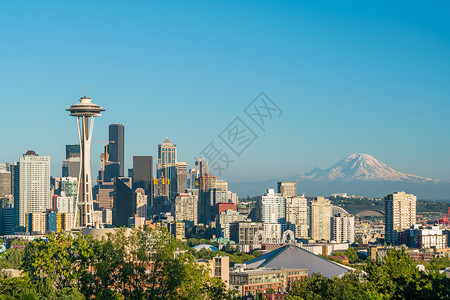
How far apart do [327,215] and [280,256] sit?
261ft

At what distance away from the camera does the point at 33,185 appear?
563ft

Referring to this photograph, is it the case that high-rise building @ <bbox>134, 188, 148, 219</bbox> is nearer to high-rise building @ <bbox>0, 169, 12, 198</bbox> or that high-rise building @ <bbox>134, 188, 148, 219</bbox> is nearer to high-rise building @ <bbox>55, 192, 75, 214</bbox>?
high-rise building @ <bbox>55, 192, 75, 214</bbox>

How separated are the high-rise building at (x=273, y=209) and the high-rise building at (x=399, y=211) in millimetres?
26031

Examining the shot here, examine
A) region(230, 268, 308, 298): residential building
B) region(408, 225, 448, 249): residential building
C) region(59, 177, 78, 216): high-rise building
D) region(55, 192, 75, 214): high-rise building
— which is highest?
region(59, 177, 78, 216): high-rise building

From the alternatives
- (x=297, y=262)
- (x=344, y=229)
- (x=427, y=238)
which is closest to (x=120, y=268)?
(x=297, y=262)

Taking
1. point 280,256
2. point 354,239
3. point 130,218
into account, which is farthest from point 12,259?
point 354,239

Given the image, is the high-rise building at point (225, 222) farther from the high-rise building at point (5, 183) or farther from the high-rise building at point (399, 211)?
the high-rise building at point (5, 183)

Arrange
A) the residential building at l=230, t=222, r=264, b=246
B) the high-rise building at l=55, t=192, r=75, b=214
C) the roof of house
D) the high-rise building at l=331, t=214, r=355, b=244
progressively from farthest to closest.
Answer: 1. the high-rise building at l=55, t=192, r=75, b=214
2. the high-rise building at l=331, t=214, r=355, b=244
3. the residential building at l=230, t=222, r=264, b=246
4. the roof of house

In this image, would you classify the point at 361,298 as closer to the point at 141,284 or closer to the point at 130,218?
the point at 141,284

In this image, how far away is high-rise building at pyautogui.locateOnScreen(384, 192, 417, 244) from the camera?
5915 inches

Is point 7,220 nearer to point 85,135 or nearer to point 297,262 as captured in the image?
point 85,135

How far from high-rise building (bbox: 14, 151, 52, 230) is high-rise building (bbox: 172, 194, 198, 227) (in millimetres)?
26534

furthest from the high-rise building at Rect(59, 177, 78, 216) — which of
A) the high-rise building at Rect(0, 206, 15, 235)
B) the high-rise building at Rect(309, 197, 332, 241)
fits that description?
the high-rise building at Rect(309, 197, 332, 241)

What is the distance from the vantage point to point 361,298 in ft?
90.5
